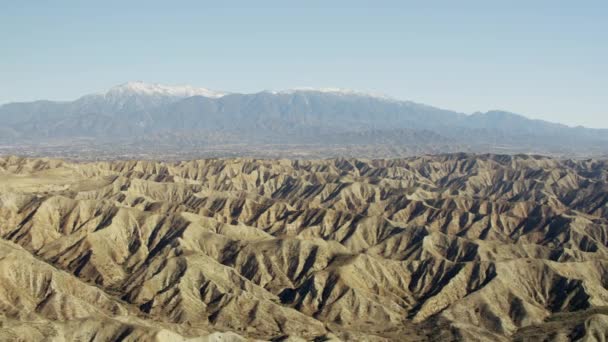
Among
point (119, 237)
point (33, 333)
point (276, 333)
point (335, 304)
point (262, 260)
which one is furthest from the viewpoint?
point (119, 237)

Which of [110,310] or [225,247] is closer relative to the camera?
[110,310]

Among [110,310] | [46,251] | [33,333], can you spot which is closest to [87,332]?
[33,333]

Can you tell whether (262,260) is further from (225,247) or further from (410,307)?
(410,307)

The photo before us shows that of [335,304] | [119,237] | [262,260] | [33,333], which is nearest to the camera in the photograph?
[33,333]

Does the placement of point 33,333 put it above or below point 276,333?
above

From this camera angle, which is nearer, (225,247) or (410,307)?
(410,307)

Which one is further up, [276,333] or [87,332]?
[87,332]

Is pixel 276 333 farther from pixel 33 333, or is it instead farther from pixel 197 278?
pixel 33 333

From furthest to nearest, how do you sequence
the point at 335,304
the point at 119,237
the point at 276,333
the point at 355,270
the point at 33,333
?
the point at 119,237 < the point at 355,270 < the point at 335,304 < the point at 276,333 < the point at 33,333

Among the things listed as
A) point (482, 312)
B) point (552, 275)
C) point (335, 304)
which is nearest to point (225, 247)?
point (335, 304)
